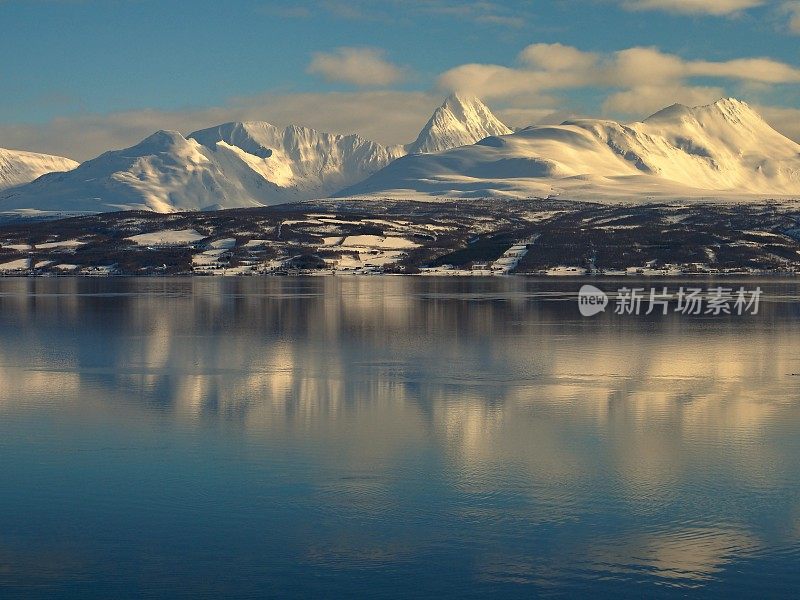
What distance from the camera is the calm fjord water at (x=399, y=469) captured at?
869 inches

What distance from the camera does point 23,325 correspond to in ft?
257

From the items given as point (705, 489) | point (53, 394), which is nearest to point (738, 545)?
point (705, 489)

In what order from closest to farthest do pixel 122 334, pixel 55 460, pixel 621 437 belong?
1. pixel 55 460
2. pixel 621 437
3. pixel 122 334

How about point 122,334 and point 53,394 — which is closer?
point 53,394

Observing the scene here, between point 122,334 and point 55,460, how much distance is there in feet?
131

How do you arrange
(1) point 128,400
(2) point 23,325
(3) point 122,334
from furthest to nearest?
(2) point 23,325
(3) point 122,334
(1) point 128,400

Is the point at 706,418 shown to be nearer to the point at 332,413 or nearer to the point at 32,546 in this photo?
the point at 332,413

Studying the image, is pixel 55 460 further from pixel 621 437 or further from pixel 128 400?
pixel 621 437

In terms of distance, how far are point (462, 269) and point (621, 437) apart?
165 metres

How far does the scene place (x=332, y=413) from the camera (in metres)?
39.6

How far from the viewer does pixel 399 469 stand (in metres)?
30.5

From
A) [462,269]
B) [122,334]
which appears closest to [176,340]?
[122,334]

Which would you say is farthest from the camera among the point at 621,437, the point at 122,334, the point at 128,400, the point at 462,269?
the point at 462,269

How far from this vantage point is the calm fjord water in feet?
72.4
